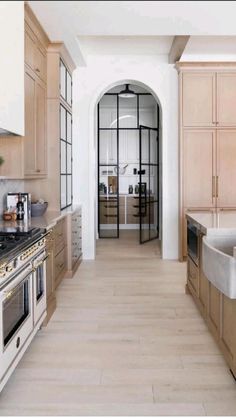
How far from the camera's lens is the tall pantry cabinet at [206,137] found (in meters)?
5.25

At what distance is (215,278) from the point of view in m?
2.03

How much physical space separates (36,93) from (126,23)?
11.5 ft

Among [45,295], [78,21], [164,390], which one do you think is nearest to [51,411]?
[164,390]

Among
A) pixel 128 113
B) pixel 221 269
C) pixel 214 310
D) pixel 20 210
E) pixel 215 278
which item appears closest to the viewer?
pixel 221 269

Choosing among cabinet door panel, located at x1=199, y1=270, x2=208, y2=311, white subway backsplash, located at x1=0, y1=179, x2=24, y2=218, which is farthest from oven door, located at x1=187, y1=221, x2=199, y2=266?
white subway backsplash, located at x1=0, y1=179, x2=24, y2=218

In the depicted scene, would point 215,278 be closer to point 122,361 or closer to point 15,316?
point 122,361

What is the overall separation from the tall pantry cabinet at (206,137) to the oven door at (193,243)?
1.85 metres

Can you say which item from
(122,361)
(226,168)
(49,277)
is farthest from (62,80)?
(122,361)

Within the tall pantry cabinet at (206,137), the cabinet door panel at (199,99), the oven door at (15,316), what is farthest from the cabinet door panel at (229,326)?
the cabinet door panel at (199,99)

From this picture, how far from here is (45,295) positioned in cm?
287

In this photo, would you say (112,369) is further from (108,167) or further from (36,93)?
(108,167)

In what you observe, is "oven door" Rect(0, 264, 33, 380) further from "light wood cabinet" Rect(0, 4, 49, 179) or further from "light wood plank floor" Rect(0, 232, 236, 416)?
"light wood cabinet" Rect(0, 4, 49, 179)

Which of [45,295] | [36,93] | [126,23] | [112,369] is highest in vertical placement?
[36,93]

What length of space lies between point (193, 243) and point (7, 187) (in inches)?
73.5
